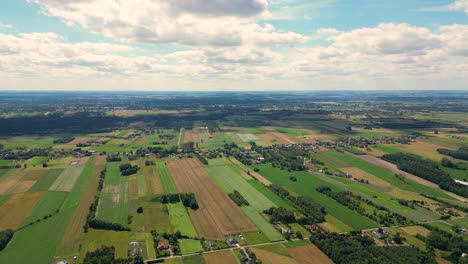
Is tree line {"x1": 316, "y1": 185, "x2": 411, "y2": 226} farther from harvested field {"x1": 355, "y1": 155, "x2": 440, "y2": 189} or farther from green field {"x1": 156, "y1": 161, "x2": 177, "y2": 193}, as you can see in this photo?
green field {"x1": 156, "y1": 161, "x2": 177, "y2": 193}

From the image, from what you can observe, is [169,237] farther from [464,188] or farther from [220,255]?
[464,188]

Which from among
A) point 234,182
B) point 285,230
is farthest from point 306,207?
point 234,182

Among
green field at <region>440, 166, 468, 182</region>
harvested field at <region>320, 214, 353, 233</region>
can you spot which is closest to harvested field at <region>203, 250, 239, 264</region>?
harvested field at <region>320, 214, 353, 233</region>

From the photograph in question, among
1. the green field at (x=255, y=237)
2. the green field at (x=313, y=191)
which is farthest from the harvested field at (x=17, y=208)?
the green field at (x=313, y=191)

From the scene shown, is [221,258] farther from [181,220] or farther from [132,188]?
[132,188]

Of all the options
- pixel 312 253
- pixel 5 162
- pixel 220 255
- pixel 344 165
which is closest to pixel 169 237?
pixel 220 255

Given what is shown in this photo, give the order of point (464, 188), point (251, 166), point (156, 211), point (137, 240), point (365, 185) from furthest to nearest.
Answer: point (251, 166), point (365, 185), point (464, 188), point (156, 211), point (137, 240)
